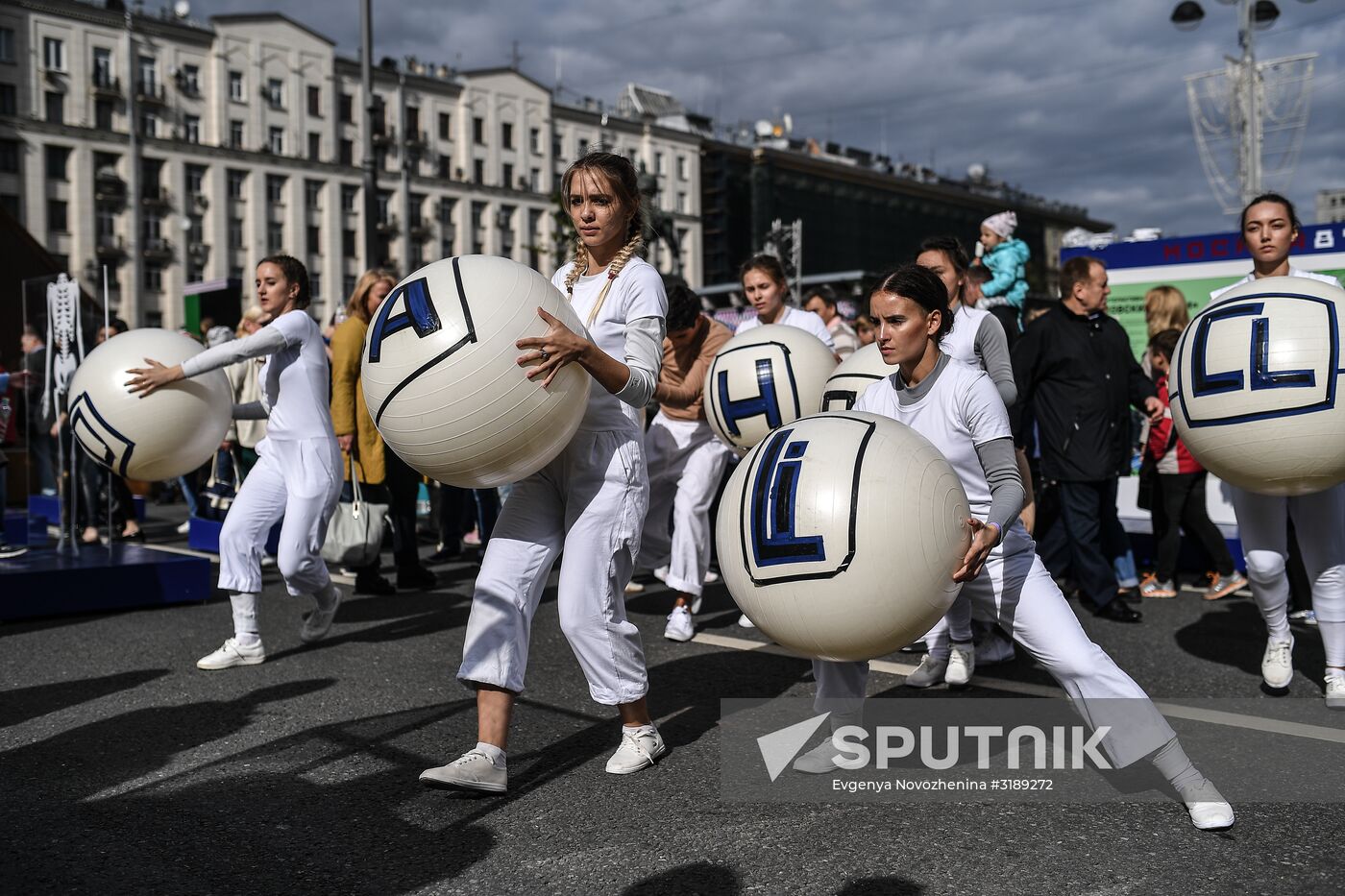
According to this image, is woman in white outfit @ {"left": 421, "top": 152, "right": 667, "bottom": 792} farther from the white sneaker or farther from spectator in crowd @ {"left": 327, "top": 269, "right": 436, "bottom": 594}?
spectator in crowd @ {"left": 327, "top": 269, "right": 436, "bottom": 594}

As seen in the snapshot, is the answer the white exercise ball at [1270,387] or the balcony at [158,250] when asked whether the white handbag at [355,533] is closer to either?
the white exercise ball at [1270,387]

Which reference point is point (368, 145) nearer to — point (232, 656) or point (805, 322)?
point (805, 322)

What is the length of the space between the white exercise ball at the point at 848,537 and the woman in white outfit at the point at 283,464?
360 cm

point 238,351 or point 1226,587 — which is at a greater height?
point 238,351

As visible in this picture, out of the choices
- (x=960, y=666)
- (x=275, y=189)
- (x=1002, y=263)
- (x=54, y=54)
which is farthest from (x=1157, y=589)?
(x=275, y=189)

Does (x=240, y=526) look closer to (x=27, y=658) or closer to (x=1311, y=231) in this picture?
(x=27, y=658)

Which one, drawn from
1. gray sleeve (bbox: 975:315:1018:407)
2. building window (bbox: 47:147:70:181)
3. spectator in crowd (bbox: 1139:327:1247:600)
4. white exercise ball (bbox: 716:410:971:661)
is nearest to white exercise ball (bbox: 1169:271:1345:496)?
gray sleeve (bbox: 975:315:1018:407)

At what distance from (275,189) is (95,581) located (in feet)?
231

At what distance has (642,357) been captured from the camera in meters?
4.33

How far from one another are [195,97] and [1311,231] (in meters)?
70.0

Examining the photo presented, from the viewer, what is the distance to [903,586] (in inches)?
136

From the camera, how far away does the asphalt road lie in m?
3.55

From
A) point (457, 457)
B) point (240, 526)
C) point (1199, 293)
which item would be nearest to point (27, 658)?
point (240, 526)

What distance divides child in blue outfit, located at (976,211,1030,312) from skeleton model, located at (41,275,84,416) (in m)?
5.99
